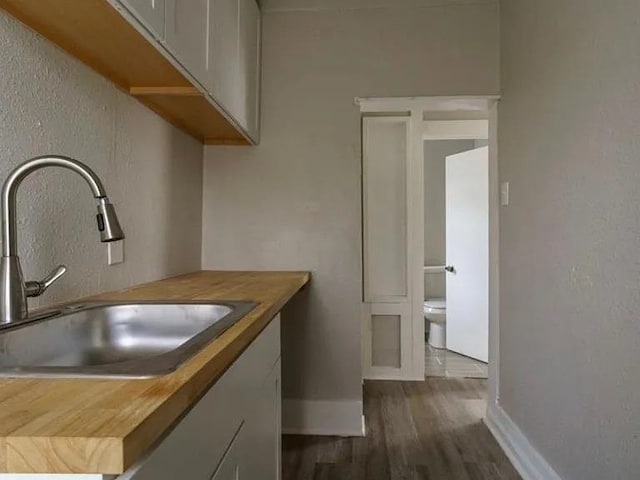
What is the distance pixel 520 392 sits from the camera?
79.3 inches

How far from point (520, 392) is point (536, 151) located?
1105 millimetres

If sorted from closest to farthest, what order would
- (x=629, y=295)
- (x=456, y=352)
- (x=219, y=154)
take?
(x=629, y=295)
(x=219, y=154)
(x=456, y=352)

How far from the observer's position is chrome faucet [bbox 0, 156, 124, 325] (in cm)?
91

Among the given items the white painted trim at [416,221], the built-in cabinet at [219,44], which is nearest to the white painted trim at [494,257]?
the white painted trim at [416,221]

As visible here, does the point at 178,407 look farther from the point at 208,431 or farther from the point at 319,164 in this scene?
the point at 319,164

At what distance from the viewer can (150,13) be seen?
107 centimetres

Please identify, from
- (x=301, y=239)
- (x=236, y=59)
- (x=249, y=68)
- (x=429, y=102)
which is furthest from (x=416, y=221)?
(x=236, y=59)

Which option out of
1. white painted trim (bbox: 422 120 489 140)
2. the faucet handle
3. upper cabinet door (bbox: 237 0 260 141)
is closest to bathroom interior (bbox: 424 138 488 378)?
white painted trim (bbox: 422 120 489 140)

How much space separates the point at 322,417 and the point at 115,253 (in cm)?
144

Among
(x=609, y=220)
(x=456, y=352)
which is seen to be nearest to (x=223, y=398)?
(x=609, y=220)

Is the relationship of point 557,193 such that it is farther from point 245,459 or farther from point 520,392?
point 245,459

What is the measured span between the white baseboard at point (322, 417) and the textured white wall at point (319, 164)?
5cm

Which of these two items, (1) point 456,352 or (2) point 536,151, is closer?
(2) point 536,151

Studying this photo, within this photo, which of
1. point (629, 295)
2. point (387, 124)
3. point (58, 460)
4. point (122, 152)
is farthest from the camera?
point (387, 124)
